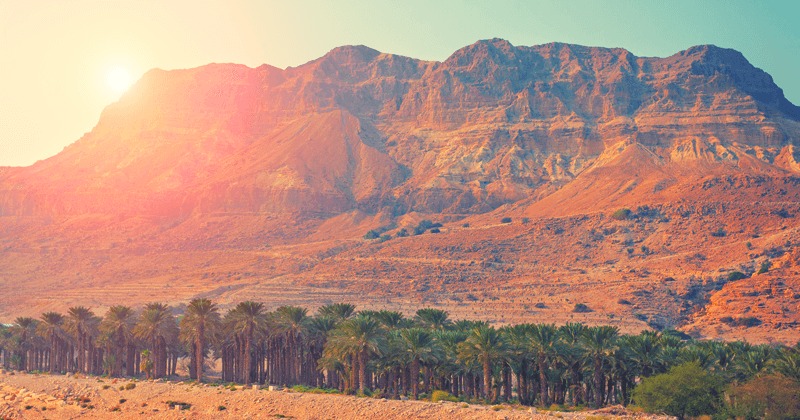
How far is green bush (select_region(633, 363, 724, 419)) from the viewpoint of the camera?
3762 cm

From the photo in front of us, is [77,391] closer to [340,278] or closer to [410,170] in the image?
[340,278]

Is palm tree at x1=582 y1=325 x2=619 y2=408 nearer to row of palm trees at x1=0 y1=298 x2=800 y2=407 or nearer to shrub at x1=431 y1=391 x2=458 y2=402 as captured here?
row of palm trees at x1=0 y1=298 x2=800 y2=407

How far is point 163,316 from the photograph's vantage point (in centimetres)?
5825

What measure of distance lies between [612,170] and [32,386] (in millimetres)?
142053

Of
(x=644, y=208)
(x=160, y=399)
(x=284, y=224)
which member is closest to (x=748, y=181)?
(x=644, y=208)

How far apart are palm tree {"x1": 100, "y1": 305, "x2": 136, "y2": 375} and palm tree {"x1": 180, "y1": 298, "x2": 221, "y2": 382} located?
25.1ft

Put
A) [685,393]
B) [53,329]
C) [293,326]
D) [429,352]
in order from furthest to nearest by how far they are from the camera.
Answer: [53,329] < [293,326] < [429,352] < [685,393]

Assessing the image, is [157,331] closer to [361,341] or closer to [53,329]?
[53,329]

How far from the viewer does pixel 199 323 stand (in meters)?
54.0

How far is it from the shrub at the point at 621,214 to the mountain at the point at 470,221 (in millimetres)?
557

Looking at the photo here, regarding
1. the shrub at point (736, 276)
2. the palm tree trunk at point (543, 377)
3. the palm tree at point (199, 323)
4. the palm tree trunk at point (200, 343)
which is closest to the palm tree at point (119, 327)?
the palm tree at point (199, 323)

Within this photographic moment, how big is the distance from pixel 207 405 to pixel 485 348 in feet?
60.5

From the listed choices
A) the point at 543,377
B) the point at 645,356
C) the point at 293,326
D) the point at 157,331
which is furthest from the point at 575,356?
the point at 157,331

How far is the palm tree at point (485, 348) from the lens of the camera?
142ft
